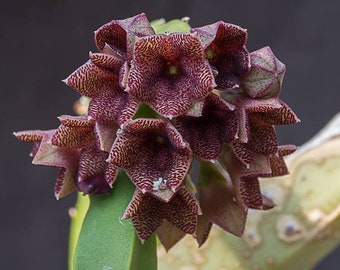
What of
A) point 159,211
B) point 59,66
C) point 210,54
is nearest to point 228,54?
point 210,54

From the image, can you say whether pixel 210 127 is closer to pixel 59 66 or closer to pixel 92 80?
pixel 92 80

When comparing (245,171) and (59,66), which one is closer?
(245,171)

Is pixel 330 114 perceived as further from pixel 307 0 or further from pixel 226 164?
pixel 226 164

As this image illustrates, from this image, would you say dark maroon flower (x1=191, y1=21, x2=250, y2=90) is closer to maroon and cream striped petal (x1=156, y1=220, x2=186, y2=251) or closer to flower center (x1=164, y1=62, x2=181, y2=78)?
flower center (x1=164, y1=62, x2=181, y2=78)

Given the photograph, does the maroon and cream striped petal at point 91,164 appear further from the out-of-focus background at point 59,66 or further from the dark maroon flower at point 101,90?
the out-of-focus background at point 59,66

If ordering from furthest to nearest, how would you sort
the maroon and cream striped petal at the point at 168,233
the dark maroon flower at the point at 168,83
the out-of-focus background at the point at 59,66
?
the out-of-focus background at the point at 59,66 < the maroon and cream striped petal at the point at 168,233 < the dark maroon flower at the point at 168,83

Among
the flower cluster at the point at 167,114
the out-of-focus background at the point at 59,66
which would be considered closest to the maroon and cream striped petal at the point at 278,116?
the flower cluster at the point at 167,114

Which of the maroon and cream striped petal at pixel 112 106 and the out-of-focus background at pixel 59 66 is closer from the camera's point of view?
the maroon and cream striped petal at pixel 112 106
